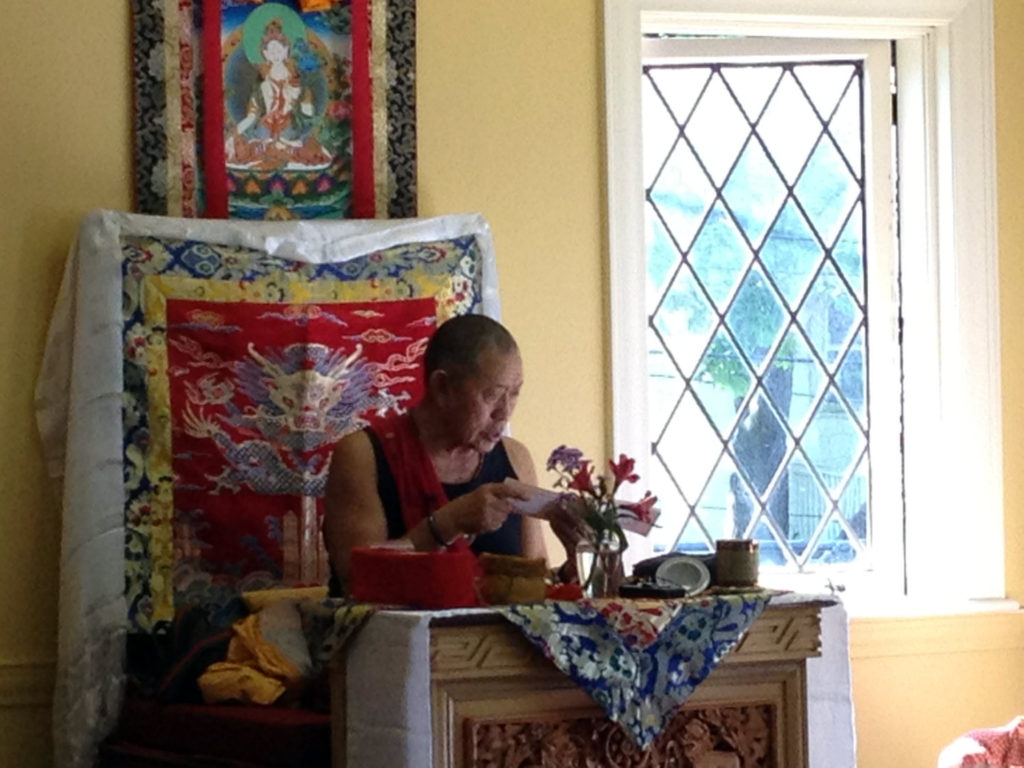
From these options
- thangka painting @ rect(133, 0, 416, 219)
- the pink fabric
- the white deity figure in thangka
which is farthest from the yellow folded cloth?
the pink fabric

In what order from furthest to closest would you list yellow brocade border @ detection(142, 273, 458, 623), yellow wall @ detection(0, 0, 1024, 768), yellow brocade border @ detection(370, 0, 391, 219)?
1. yellow brocade border @ detection(370, 0, 391, 219)
2. yellow wall @ detection(0, 0, 1024, 768)
3. yellow brocade border @ detection(142, 273, 458, 623)

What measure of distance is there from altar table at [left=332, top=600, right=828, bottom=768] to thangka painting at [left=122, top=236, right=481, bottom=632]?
103cm

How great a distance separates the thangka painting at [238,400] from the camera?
12.0 feet

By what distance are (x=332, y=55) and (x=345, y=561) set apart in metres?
1.38

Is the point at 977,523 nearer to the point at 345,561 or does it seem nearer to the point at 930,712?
the point at 930,712

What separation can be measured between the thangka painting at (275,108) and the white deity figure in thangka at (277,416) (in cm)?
37

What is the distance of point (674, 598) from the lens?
2.75 meters

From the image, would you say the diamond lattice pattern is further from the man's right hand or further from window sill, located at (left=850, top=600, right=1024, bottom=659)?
the man's right hand

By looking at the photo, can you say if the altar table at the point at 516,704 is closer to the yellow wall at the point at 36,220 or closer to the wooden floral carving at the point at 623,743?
the wooden floral carving at the point at 623,743

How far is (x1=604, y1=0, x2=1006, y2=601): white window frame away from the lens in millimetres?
4328

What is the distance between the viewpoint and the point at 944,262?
14.3ft

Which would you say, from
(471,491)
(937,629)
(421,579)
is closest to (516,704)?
(421,579)

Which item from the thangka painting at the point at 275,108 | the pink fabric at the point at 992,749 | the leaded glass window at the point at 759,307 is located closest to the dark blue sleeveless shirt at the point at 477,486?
the thangka painting at the point at 275,108

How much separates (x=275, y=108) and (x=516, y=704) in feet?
5.93
